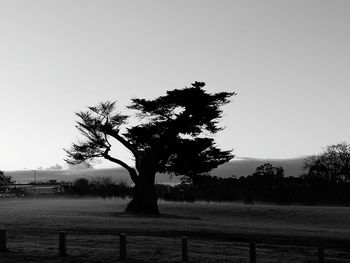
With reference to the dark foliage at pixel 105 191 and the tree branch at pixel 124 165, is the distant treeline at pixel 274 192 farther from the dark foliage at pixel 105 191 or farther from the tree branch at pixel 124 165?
the tree branch at pixel 124 165

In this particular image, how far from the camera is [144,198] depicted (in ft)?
166

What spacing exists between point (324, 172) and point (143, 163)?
64.5 m

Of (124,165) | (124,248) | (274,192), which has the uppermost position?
(124,165)

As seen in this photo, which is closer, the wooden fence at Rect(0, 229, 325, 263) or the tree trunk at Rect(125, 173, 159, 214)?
the wooden fence at Rect(0, 229, 325, 263)

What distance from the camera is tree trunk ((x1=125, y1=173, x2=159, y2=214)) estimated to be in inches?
1965

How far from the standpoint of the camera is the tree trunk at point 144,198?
4991cm

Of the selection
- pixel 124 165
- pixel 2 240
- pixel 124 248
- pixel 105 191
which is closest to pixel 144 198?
pixel 124 165

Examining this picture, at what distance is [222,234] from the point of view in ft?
86.7

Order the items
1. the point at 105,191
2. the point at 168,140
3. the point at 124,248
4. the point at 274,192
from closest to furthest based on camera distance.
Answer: the point at 124,248, the point at 168,140, the point at 274,192, the point at 105,191

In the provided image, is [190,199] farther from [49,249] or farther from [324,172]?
[49,249]

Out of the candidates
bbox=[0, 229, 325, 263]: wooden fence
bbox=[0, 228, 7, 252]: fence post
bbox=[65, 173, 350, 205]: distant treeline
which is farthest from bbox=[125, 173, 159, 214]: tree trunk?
bbox=[0, 229, 325, 263]: wooden fence

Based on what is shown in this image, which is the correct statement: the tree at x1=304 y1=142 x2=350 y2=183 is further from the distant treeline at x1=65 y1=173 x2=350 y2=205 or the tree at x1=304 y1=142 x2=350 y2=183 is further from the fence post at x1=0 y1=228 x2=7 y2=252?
the fence post at x1=0 y1=228 x2=7 y2=252

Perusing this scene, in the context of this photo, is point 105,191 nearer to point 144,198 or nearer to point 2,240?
point 144,198

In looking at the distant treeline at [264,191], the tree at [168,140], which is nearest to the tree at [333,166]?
the distant treeline at [264,191]
